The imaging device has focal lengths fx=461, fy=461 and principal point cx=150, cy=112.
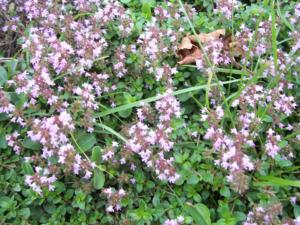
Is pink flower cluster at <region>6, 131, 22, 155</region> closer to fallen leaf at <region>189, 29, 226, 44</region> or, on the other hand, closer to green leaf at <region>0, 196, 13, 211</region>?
green leaf at <region>0, 196, 13, 211</region>

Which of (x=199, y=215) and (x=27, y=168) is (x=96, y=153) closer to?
(x=27, y=168)

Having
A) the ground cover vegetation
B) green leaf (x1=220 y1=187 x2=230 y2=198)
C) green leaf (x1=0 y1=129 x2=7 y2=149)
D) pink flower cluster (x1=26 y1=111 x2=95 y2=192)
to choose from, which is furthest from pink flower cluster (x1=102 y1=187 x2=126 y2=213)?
green leaf (x1=0 y1=129 x2=7 y2=149)

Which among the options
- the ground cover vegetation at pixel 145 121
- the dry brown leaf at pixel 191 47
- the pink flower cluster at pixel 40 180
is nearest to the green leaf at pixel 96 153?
the ground cover vegetation at pixel 145 121

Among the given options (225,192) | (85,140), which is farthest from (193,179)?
(85,140)

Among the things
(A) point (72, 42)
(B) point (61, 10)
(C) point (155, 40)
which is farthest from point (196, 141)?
(B) point (61, 10)

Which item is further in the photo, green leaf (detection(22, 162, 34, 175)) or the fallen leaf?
the fallen leaf

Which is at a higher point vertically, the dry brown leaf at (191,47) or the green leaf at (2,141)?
the dry brown leaf at (191,47)

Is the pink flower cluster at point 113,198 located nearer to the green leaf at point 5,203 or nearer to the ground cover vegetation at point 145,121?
the ground cover vegetation at point 145,121
